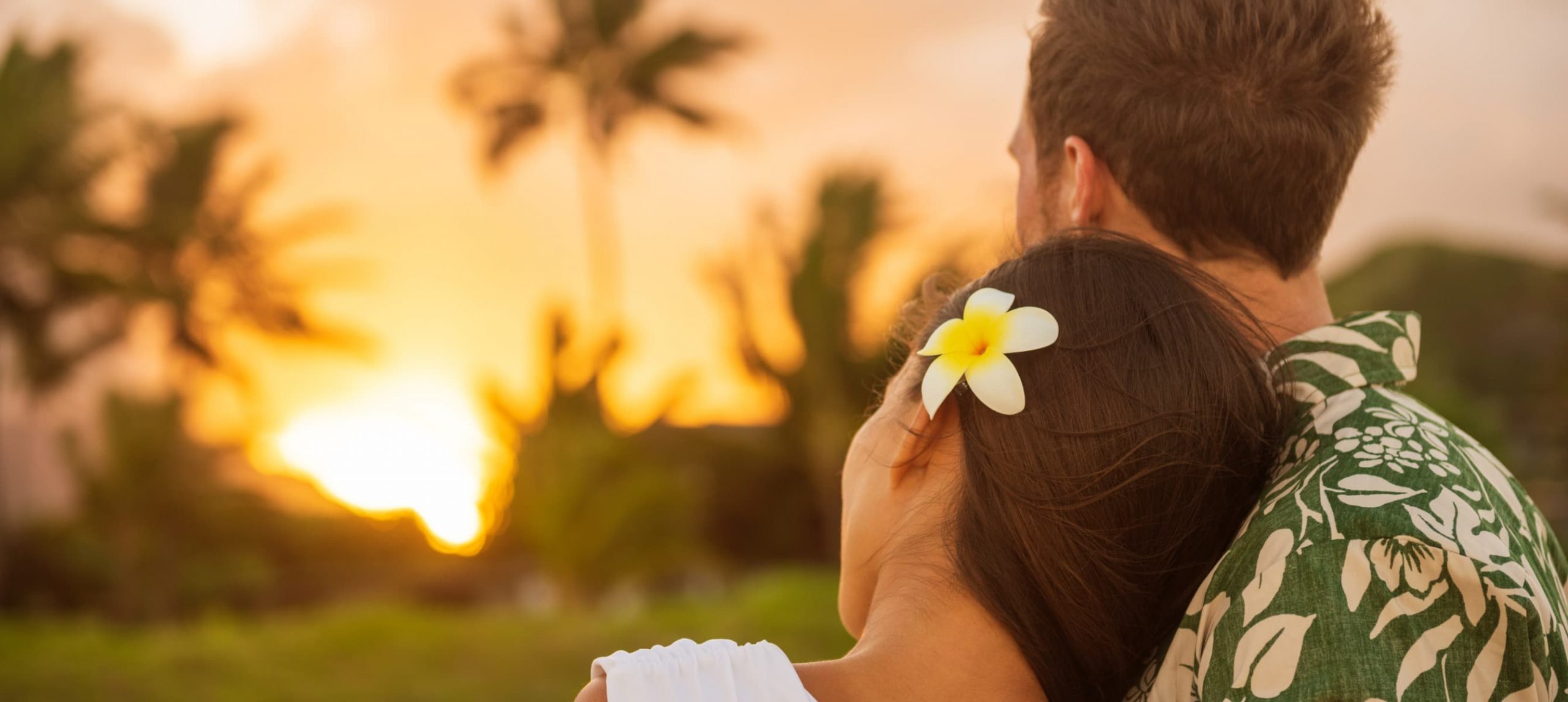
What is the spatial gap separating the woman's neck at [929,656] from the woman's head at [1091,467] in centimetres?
2

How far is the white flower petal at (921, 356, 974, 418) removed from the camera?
5.35 feet

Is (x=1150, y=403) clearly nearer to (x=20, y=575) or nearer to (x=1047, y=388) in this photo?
(x=1047, y=388)

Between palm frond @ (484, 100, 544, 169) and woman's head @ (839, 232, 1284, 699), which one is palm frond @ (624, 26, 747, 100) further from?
woman's head @ (839, 232, 1284, 699)

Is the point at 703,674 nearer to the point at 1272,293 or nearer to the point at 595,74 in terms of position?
the point at 1272,293

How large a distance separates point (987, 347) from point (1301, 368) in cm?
58

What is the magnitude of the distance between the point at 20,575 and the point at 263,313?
8.22 metres

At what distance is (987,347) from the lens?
1.60m

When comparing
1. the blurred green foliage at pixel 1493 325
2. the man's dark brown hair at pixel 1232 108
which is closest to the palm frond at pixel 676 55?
the blurred green foliage at pixel 1493 325

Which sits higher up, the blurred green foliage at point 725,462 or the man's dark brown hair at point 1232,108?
the blurred green foliage at point 725,462

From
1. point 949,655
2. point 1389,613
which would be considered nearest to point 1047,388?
point 949,655

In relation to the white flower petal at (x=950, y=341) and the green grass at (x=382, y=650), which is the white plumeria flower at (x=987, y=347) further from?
the green grass at (x=382, y=650)

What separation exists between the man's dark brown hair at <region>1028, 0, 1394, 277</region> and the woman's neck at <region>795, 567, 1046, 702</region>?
834 mm

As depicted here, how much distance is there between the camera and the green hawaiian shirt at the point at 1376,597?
141 cm

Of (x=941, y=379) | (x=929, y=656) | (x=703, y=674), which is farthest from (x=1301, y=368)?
(x=703, y=674)
